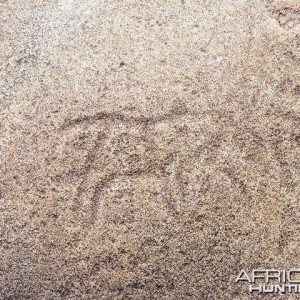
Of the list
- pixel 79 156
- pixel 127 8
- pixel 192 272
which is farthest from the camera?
pixel 127 8

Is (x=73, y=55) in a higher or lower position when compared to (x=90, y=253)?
higher

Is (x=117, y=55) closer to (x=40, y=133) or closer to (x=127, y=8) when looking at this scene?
(x=127, y=8)

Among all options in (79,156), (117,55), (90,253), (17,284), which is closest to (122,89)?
(117,55)

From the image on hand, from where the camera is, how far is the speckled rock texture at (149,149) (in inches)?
54.4

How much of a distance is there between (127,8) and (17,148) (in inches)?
22.6

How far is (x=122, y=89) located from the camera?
1.51 metres

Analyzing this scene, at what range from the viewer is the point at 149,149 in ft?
4.79

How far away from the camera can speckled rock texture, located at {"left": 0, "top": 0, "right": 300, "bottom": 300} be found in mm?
1382
